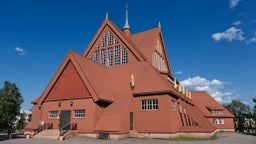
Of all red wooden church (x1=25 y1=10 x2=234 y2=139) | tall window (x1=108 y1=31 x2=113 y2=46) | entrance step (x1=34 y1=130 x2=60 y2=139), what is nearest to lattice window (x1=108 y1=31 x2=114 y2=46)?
tall window (x1=108 y1=31 x2=113 y2=46)

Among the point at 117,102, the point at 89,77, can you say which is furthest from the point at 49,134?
the point at 117,102

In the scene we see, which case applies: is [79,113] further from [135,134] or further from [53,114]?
[135,134]

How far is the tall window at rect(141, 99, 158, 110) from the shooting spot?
22398mm

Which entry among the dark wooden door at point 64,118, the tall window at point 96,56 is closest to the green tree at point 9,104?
the dark wooden door at point 64,118

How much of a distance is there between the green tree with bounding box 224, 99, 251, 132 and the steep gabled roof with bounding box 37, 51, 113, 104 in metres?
55.8

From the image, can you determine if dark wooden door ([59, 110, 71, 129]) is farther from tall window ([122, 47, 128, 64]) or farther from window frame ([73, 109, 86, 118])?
tall window ([122, 47, 128, 64])

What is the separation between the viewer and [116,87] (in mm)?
25859

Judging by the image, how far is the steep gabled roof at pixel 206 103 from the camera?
146 feet

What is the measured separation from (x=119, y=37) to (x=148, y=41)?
17.0ft

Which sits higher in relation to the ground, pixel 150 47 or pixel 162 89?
pixel 150 47

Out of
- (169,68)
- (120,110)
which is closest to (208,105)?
(169,68)

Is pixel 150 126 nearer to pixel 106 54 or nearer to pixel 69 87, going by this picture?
pixel 69 87

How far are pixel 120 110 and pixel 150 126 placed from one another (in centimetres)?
370

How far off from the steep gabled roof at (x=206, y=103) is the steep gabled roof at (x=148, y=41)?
13.4 metres
